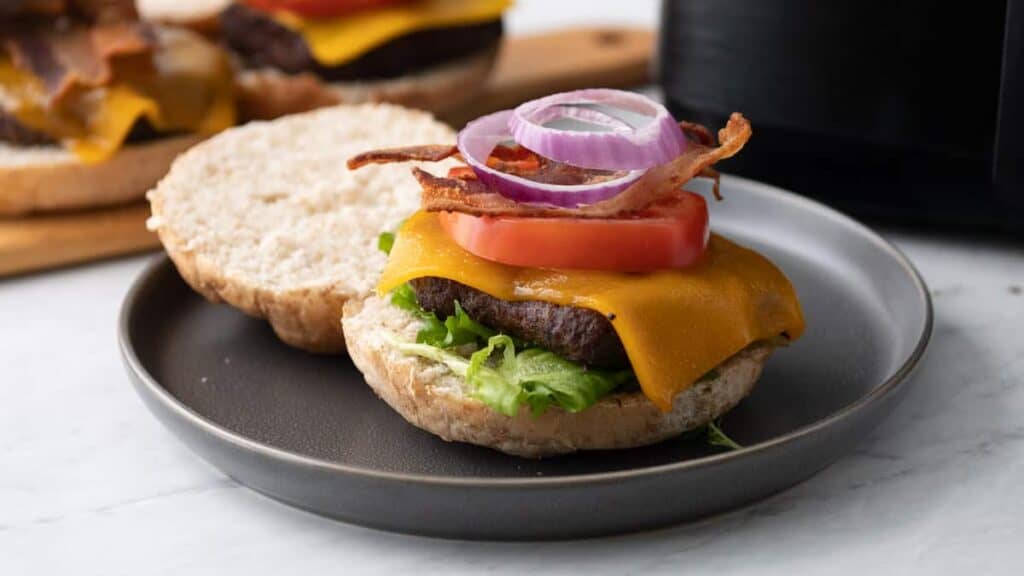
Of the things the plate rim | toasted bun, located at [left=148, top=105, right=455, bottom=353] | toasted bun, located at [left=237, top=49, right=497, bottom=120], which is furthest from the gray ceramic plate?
toasted bun, located at [left=237, top=49, right=497, bottom=120]

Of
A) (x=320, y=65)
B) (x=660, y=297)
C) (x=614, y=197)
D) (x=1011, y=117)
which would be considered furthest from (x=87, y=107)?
(x=1011, y=117)

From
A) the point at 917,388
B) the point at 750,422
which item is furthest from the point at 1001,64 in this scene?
the point at 750,422

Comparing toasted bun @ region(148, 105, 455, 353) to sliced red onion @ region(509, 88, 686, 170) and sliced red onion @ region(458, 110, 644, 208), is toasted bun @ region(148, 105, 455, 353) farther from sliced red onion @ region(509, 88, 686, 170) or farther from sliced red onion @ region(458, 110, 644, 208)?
sliced red onion @ region(509, 88, 686, 170)

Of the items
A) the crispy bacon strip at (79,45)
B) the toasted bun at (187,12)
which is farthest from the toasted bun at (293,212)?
the toasted bun at (187,12)

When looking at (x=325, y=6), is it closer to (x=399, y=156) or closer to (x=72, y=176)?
(x=72, y=176)

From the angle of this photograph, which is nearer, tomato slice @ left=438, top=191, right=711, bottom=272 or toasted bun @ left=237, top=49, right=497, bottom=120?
tomato slice @ left=438, top=191, right=711, bottom=272

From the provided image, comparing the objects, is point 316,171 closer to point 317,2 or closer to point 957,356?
point 317,2
